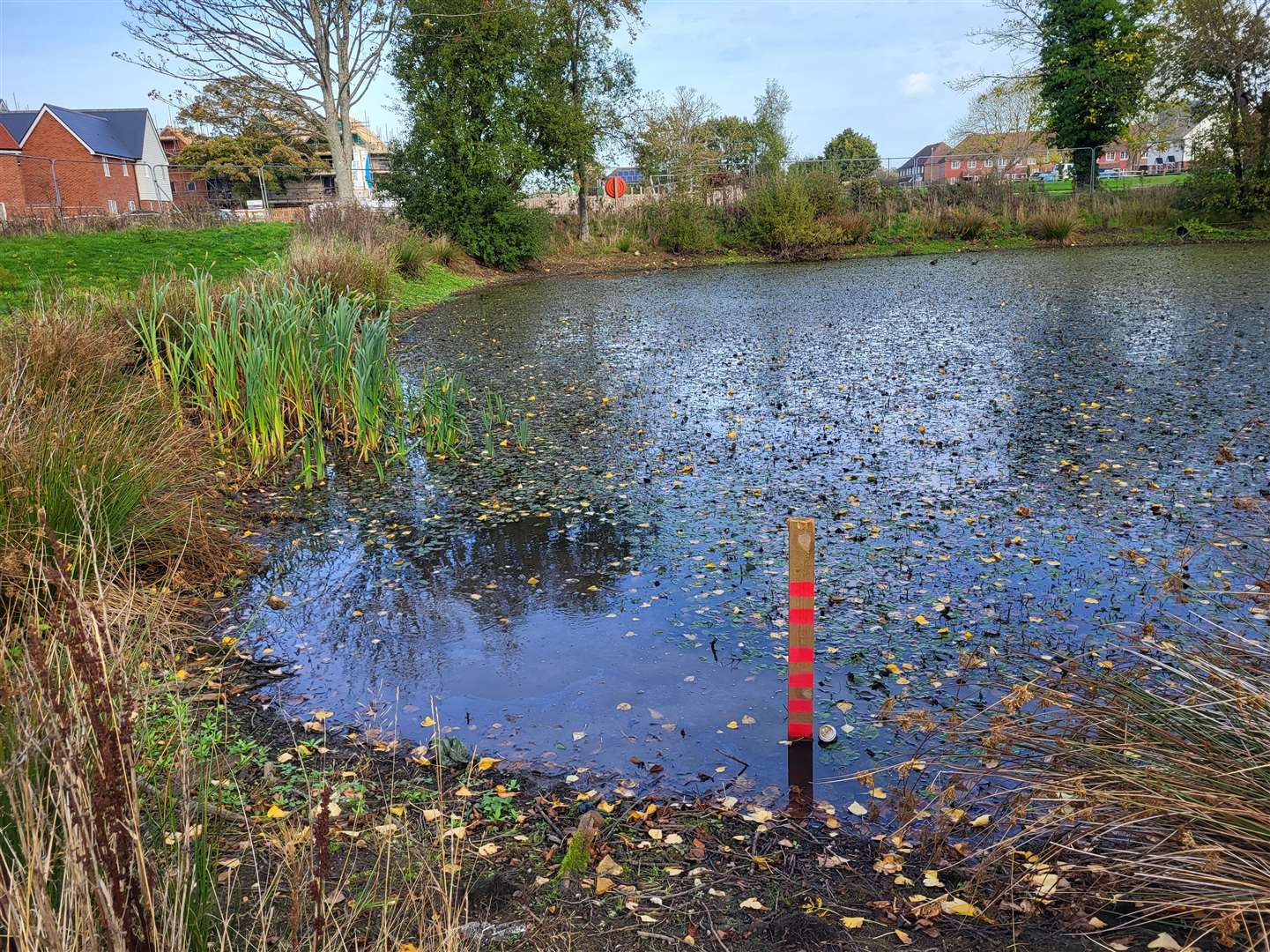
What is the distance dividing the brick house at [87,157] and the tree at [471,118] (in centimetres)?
2009

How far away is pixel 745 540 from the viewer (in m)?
5.56

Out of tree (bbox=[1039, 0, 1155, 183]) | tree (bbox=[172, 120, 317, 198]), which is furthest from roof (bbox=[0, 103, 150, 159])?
tree (bbox=[1039, 0, 1155, 183])

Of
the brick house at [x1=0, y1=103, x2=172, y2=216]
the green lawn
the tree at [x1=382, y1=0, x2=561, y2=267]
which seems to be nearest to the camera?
the green lawn

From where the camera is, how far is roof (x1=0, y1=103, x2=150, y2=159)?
4516 cm

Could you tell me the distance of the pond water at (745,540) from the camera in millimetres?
3902

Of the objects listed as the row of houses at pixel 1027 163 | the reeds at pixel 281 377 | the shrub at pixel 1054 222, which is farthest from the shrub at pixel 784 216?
the reeds at pixel 281 377

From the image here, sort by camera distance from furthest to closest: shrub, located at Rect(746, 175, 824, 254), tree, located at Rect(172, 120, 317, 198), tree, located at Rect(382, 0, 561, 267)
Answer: tree, located at Rect(172, 120, 317, 198) < shrub, located at Rect(746, 175, 824, 254) < tree, located at Rect(382, 0, 561, 267)

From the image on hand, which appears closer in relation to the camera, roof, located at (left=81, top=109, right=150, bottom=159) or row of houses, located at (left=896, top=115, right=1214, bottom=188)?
row of houses, located at (left=896, top=115, right=1214, bottom=188)

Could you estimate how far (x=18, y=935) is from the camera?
1.39m

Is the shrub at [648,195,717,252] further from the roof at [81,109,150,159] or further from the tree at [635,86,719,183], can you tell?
the roof at [81,109,150,159]

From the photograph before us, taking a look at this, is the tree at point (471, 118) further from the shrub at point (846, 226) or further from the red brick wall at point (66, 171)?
the red brick wall at point (66, 171)

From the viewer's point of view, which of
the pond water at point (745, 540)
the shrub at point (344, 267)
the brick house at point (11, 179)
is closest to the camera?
the pond water at point (745, 540)

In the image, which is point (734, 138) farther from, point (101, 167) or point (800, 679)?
point (800, 679)

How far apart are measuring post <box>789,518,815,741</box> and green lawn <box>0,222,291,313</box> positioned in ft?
33.5
